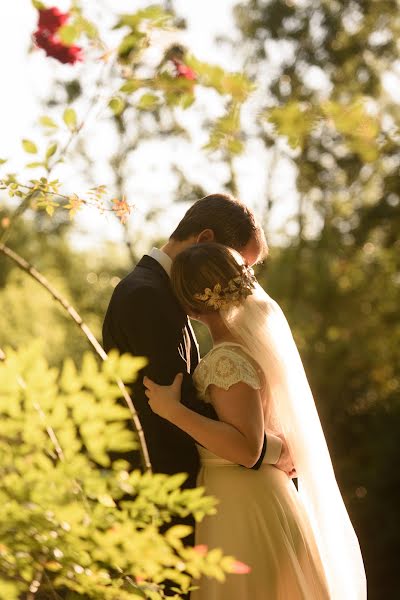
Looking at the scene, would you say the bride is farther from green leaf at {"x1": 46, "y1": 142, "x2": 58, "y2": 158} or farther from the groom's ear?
green leaf at {"x1": 46, "y1": 142, "x2": 58, "y2": 158}

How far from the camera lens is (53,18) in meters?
2.13

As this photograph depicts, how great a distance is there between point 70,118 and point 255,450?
3.99 ft

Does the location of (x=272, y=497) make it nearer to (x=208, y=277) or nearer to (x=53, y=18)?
(x=208, y=277)

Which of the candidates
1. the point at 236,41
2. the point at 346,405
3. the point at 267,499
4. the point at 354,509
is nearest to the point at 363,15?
the point at 236,41

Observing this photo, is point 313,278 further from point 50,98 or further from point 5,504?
point 5,504

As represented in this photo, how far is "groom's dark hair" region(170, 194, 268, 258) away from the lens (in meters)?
3.21

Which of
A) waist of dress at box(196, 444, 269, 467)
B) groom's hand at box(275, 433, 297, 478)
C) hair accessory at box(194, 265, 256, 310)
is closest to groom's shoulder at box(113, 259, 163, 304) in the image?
hair accessory at box(194, 265, 256, 310)

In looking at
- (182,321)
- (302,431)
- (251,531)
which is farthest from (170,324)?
(251,531)

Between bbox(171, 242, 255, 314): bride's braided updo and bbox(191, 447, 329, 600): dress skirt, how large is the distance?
21.0 inches

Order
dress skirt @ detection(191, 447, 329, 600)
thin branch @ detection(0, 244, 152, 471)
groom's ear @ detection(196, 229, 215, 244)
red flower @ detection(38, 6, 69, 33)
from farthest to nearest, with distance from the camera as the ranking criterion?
groom's ear @ detection(196, 229, 215, 244) → dress skirt @ detection(191, 447, 329, 600) → red flower @ detection(38, 6, 69, 33) → thin branch @ detection(0, 244, 152, 471)

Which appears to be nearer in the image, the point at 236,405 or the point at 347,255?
the point at 236,405

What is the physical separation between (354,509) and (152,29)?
40.6ft

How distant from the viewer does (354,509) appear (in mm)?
13586

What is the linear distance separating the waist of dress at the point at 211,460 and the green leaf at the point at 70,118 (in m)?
1.34
